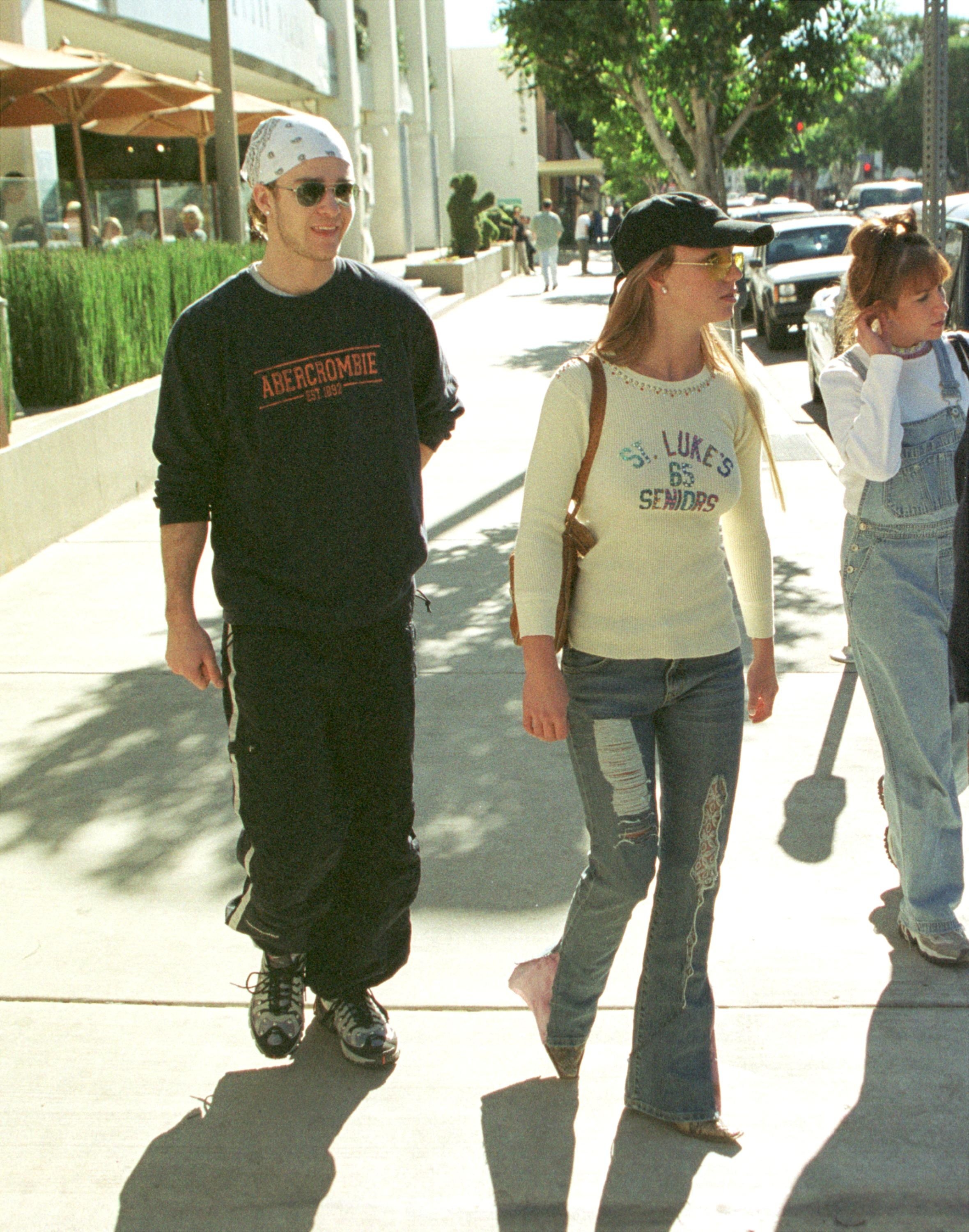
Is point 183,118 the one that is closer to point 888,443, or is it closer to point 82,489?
point 82,489

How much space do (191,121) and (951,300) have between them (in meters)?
11.9

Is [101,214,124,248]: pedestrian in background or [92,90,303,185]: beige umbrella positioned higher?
[92,90,303,185]: beige umbrella

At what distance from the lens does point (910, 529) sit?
3.61 m

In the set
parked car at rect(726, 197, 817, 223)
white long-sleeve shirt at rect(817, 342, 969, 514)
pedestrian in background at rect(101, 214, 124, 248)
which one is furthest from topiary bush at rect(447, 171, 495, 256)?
white long-sleeve shirt at rect(817, 342, 969, 514)

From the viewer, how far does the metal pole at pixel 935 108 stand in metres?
5.24

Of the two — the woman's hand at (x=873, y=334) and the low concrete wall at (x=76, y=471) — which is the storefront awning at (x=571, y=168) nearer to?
the low concrete wall at (x=76, y=471)

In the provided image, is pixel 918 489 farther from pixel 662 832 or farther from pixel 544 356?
pixel 544 356

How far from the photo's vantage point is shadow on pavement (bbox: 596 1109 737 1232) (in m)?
2.74

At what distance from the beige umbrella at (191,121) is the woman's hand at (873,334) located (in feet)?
47.3

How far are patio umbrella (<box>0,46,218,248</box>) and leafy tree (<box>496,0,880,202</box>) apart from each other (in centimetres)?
629

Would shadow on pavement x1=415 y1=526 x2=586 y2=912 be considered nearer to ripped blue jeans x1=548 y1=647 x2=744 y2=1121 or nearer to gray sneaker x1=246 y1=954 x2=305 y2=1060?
gray sneaker x1=246 y1=954 x2=305 y2=1060

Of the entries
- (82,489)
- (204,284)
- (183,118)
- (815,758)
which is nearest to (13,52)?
(204,284)

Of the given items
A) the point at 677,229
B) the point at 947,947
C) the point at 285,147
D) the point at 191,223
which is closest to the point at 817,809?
the point at 947,947

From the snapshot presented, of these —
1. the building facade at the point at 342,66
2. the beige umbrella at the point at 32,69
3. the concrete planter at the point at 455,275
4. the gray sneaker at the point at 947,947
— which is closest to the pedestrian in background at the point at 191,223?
the building facade at the point at 342,66
